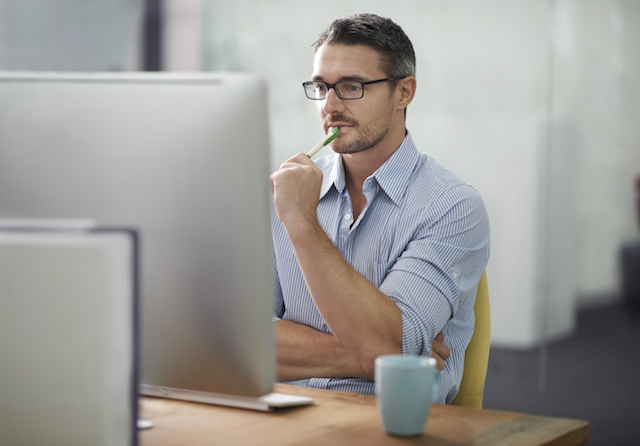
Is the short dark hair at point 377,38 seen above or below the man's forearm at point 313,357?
above

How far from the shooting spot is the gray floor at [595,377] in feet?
8.47

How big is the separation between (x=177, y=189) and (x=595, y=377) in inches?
90.9

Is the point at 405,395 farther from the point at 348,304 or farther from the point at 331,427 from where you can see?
the point at 348,304

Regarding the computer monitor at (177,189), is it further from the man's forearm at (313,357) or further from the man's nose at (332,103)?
the man's nose at (332,103)

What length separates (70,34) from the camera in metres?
3.69

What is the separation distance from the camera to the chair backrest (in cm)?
140

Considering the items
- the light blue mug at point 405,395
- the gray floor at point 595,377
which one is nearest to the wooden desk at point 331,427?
the light blue mug at point 405,395

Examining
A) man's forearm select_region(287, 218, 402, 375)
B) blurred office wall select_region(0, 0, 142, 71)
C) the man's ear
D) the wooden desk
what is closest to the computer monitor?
the wooden desk

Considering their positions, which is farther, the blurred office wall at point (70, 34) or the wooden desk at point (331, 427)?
the blurred office wall at point (70, 34)

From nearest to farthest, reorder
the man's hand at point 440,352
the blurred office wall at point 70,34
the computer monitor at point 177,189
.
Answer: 1. the computer monitor at point 177,189
2. the man's hand at point 440,352
3. the blurred office wall at point 70,34

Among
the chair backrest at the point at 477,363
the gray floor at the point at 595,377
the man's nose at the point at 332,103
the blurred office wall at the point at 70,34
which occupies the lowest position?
the gray floor at the point at 595,377

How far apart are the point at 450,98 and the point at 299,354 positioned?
182 cm

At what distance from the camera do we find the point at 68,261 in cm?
69

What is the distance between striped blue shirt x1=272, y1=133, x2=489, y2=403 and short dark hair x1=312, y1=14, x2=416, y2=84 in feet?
0.64
